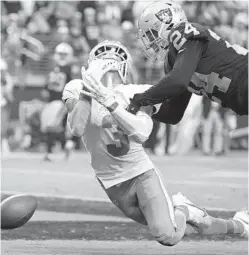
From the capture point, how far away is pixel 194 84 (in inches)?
214

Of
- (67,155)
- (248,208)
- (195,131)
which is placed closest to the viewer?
(248,208)

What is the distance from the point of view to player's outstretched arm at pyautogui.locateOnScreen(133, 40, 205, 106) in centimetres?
507

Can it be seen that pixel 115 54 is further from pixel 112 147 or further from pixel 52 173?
pixel 52 173

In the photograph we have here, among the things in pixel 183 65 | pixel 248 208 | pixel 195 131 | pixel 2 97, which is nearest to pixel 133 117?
pixel 183 65

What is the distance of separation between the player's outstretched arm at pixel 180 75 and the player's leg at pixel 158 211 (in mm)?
624

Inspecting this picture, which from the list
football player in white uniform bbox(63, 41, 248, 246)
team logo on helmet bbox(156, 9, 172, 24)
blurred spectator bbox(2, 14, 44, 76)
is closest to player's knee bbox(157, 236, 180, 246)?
football player in white uniform bbox(63, 41, 248, 246)

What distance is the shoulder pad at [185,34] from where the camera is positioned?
16.9ft

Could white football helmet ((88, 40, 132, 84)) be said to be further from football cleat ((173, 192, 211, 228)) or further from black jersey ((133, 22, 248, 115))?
football cleat ((173, 192, 211, 228))

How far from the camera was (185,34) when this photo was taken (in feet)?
16.9

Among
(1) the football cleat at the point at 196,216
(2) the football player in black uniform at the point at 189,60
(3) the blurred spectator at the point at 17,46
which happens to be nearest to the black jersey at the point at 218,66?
(2) the football player in black uniform at the point at 189,60

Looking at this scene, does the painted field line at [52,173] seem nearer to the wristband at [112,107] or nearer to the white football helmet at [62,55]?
the white football helmet at [62,55]

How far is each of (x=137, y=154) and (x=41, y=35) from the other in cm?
1151

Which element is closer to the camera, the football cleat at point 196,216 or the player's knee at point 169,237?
the player's knee at point 169,237

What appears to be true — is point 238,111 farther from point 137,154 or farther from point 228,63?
point 137,154
